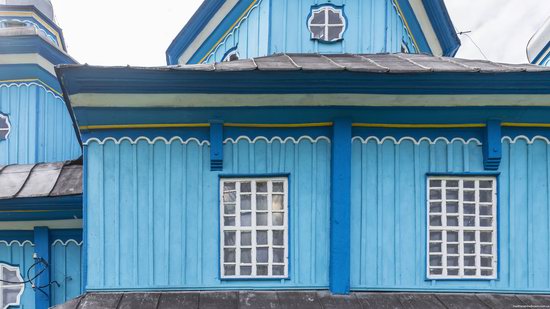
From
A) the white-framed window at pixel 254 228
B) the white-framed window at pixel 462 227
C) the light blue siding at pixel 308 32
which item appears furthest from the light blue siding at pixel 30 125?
the white-framed window at pixel 462 227

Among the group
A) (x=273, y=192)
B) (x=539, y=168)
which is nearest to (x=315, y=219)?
(x=273, y=192)

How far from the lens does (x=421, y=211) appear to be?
5.01m

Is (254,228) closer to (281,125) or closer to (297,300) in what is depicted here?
(297,300)

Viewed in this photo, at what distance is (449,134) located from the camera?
5.05 m

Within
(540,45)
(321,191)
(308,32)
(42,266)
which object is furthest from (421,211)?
(540,45)

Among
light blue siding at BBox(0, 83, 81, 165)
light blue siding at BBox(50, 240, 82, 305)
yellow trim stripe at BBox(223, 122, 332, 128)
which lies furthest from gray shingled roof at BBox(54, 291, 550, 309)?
light blue siding at BBox(0, 83, 81, 165)

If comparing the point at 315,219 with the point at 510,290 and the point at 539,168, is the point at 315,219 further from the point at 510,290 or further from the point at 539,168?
the point at 539,168

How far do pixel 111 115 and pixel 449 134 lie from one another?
14.4 ft

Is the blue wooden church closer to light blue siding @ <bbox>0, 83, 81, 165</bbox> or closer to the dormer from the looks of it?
the dormer

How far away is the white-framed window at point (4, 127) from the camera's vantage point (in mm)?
8148

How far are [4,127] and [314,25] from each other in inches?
269

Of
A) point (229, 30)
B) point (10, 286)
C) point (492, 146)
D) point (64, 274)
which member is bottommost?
point (10, 286)

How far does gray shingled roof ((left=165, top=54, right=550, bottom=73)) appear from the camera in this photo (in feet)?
14.8

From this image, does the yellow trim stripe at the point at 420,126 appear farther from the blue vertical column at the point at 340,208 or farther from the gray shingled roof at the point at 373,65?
the gray shingled roof at the point at 373,65
